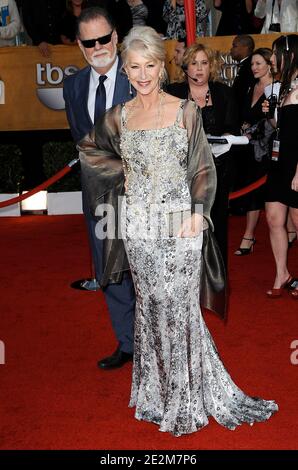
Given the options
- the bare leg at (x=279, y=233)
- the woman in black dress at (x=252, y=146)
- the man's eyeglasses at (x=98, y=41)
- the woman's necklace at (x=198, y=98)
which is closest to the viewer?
the man's eyeglasses at (x=98, y=41)

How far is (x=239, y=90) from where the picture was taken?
8078 millimetres

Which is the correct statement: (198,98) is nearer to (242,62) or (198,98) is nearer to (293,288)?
(293,288)

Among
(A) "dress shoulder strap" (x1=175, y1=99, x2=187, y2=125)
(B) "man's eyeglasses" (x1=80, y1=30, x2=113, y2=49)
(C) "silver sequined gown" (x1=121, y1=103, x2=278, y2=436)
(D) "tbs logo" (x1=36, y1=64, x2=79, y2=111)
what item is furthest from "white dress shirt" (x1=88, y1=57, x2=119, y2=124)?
(D) "tbs logo" (x1=36, y1=64, x2=79, y2=111)

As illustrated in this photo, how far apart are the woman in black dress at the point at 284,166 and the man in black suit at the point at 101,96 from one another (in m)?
1.51

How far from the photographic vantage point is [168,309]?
346 cm

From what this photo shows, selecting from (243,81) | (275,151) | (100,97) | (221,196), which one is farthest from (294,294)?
(243,81)

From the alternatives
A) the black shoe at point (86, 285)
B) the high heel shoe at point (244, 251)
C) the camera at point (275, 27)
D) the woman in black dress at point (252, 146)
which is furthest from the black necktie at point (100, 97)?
the camera at point (275, 27)

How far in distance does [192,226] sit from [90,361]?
1587mm

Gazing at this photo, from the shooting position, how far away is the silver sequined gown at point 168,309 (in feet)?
10.9

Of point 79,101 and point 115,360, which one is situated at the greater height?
point 79,101

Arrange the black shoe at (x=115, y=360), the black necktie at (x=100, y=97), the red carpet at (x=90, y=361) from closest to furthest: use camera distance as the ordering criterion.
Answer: the red carpet at (x=90, y=361) < the black necktie at (x=100, y=97) < the black shoe at (x=115, y=360)

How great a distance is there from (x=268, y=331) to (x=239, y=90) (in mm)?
3796

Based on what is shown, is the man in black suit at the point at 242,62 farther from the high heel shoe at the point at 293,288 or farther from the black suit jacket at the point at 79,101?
the black suit jacket at the point at 79,101

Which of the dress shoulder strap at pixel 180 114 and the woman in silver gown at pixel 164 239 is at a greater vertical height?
the dress shoulder strap at pixel 180 114
